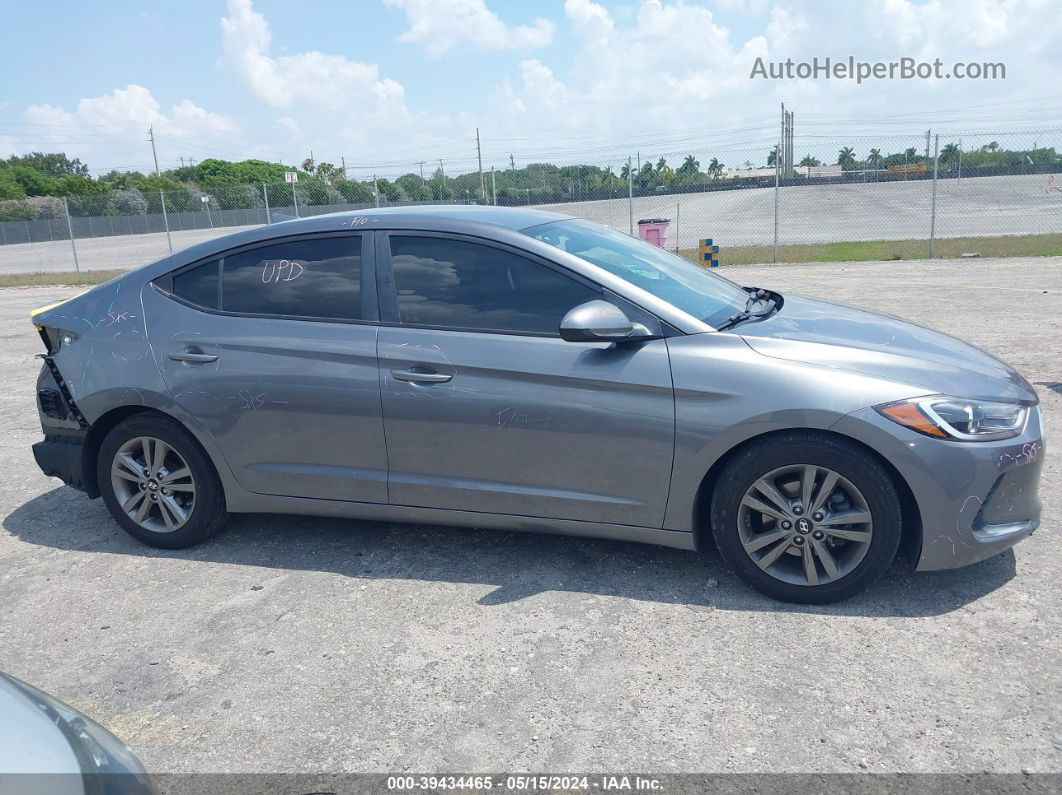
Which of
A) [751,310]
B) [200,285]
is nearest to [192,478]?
[200,285]

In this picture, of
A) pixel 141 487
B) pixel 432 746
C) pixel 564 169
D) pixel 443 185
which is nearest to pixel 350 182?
pixel 443 185

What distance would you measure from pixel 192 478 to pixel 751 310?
293 centimetres

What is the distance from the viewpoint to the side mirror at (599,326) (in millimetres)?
3609

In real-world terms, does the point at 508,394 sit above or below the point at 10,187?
below

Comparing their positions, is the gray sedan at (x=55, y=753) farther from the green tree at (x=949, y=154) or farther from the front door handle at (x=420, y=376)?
the green tree at (x=949, y=154)

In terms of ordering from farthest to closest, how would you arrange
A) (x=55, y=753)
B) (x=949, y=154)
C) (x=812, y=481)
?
(x=949, y=154), (x=812, y=481), (x=55, y=753)

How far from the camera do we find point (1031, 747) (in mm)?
2680

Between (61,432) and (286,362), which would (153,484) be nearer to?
(61,432)

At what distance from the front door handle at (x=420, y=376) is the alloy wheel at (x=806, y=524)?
4.61 ft

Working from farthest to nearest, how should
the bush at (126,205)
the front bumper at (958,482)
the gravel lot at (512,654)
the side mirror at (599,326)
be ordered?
the bush at (126,205)
the side mirror at (599,326)
the front bumper at (958,482)
the gravel lot at (512,654)

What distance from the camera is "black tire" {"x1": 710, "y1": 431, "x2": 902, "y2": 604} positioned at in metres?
3.42

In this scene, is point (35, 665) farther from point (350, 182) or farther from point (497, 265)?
point (350, 182)

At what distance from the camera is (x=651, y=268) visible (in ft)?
14.1

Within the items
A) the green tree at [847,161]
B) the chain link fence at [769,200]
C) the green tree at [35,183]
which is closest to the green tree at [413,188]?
the chain link fence at [769,200]
